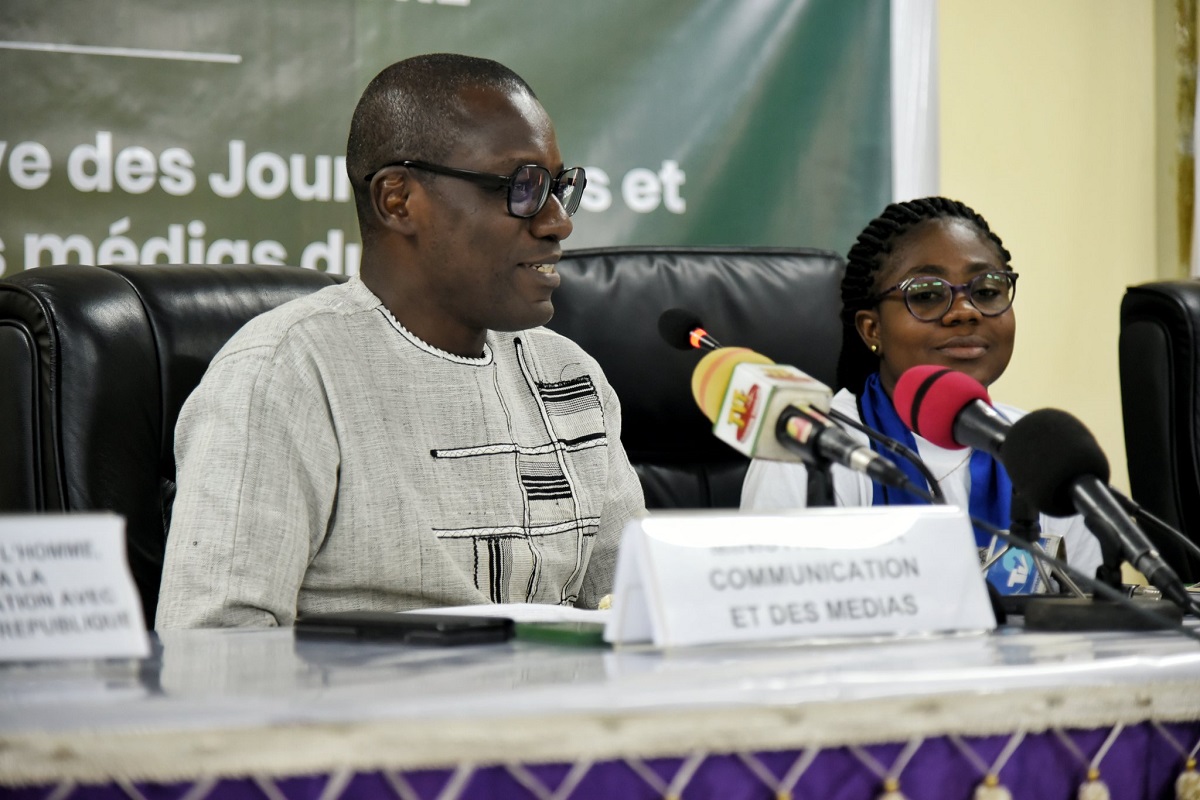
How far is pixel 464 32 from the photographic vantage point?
9.02 feet

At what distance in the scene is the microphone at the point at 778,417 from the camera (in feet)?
3.35

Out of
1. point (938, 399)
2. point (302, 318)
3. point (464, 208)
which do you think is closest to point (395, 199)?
point (464, 208)

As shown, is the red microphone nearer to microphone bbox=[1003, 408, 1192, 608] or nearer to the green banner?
microphone bbox=[1003, 408, 1192, 608]

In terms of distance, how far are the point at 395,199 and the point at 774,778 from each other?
1.20 meters

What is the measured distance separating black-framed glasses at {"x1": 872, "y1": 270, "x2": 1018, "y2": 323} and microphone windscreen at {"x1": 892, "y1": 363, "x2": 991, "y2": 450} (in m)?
0.93

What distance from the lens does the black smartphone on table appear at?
100cm

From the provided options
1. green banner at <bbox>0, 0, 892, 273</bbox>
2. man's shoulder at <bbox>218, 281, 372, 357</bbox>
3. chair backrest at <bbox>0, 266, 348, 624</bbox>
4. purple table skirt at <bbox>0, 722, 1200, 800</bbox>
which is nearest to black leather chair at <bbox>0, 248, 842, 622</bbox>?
chair backrest at <bbox>0, 266, 348, 624</bbox>

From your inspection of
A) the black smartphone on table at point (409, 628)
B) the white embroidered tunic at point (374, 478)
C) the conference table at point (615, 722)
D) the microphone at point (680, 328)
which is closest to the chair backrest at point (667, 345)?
the white embroidered tunic at point (374, 478)

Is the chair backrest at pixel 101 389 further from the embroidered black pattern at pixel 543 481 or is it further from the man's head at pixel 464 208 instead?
the embroidered black pattern at pixel 543 481

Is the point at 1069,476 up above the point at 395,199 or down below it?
below

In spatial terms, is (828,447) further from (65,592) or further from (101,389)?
(101,389)

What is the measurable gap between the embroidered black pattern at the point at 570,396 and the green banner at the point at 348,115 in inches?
37.3

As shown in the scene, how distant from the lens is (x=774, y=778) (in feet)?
2.56

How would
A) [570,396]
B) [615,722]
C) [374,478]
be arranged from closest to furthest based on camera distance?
[615,722] → [374,478] → [570,396]
